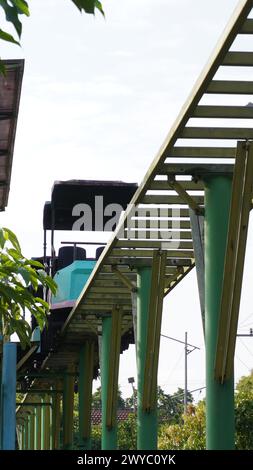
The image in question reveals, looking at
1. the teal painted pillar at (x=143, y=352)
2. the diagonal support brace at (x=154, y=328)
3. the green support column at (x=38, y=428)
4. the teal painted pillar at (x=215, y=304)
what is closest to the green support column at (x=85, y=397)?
the teal painted pillar at (x=143, y=352)

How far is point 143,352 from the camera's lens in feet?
62.6

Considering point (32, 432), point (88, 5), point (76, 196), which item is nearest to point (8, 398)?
point (76, 196)

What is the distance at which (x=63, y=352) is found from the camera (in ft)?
106

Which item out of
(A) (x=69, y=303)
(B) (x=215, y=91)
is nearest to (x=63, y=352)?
(A) (x=69, y=303)

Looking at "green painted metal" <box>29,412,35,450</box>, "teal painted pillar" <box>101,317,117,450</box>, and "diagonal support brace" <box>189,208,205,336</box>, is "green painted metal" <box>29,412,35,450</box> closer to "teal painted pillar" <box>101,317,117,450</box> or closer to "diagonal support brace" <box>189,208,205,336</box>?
"teal painted pillar" <box>101,317,117,450</box>

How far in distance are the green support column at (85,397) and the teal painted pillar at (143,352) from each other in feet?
36.5

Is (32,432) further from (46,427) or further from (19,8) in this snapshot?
(19,8)

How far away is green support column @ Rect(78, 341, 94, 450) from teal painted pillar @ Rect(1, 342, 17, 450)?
8592mm

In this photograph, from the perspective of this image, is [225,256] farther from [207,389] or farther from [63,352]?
[63,352]

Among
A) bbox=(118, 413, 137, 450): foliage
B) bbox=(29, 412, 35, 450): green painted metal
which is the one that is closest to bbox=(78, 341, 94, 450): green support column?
bbox=(29, 412, 35, 450): green painted metal

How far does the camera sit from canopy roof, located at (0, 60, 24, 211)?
53.3 feet

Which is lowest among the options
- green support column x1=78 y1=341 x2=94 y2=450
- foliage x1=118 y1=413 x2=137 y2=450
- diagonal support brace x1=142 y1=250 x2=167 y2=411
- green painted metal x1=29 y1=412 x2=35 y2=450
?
diagonal support brace x1=142 y1=250 x2=167 y2=411
